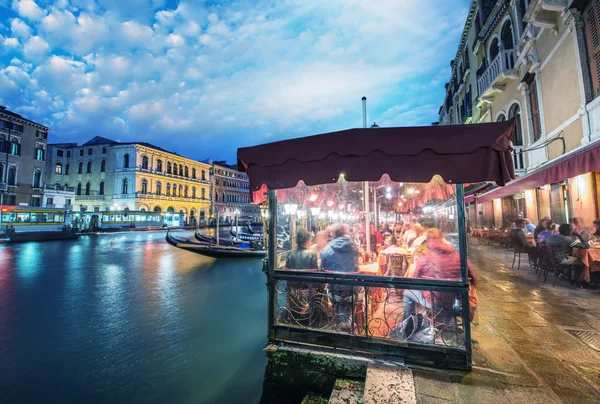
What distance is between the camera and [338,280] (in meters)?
3.00

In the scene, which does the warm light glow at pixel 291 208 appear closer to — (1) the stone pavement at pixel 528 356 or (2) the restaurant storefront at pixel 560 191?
(1) the stone pavement at pixel 528 356

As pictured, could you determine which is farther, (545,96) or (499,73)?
(499,73)

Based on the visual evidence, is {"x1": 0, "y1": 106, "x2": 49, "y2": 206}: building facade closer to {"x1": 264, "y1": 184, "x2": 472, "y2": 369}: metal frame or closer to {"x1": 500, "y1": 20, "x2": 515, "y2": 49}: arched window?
{"x1": 264, "y1": 184, "x2": 472, "y2": 369}: metal frame

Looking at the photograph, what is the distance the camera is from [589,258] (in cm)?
503

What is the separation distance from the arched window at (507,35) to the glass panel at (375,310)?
47.0 ft

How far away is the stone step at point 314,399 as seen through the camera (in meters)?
2.69

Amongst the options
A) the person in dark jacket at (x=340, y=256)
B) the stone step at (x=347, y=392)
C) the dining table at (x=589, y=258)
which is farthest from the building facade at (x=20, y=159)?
the dining table at (x=589, y=258)

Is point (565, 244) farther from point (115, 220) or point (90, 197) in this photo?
point (90, 197)

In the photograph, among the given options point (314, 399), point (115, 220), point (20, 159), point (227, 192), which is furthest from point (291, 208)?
point (227, 192)

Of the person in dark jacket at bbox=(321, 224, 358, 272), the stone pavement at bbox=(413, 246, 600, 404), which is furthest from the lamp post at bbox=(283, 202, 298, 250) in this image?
the stone pavement at bbox=(413, 246, 600, 404)

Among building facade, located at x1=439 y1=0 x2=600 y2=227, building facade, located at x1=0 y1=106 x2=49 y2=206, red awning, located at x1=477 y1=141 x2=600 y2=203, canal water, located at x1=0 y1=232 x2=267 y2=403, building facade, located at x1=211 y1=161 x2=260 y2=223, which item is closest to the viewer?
canal water, located at x1=0 y1=232 x2=267 y2=403

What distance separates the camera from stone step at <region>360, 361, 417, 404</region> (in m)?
2.10

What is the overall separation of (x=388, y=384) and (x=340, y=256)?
4.72ft

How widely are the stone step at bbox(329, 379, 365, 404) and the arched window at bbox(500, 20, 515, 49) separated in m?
15.4
